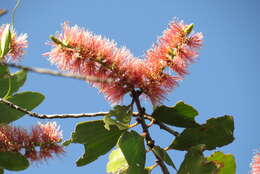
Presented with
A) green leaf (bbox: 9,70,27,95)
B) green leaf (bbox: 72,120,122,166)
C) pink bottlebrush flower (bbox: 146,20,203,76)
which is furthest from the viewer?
green leaf (bbox: 9,70,27,95)

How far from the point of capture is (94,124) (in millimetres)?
1958

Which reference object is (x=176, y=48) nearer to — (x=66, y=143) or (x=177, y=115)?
(x=177, y=115)

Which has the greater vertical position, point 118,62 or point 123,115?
point 118,62

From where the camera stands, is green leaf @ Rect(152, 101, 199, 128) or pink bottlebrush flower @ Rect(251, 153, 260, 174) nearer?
green leaf @ Rect(152, 101, 199, 128)

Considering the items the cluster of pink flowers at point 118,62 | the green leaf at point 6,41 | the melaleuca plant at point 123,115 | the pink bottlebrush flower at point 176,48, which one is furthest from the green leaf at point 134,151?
the green leaf at point 6,41

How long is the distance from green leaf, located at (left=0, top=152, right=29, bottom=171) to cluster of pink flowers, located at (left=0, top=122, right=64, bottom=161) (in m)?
0.03

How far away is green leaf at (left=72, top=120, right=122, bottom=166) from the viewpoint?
196 cm

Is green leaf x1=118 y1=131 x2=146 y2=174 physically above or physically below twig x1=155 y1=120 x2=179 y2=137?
below

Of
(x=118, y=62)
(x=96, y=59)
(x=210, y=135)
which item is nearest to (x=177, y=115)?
(x=210, y=135)

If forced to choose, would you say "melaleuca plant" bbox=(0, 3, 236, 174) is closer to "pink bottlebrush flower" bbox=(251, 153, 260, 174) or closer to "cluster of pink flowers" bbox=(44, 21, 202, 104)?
"cluster of pink flowers" bbox=(44, 21, 202, 104)

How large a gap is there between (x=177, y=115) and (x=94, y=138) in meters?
0.48

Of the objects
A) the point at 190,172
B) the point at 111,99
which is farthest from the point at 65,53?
the point at 190,172

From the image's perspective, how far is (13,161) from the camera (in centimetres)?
206

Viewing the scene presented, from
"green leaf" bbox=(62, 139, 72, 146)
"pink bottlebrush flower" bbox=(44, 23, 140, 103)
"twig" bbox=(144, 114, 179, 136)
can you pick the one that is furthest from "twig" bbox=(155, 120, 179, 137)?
"green leaf" bbox=(62, 139, 72, 146)
